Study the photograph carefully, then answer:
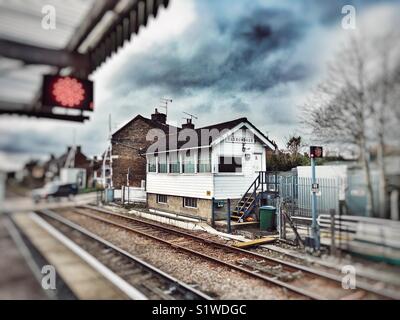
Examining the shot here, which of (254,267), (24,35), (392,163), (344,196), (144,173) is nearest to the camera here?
(392,163)

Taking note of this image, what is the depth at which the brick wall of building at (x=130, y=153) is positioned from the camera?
138 inches

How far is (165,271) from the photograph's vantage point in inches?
128

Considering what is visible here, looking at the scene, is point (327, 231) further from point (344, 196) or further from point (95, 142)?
point (95, 142)

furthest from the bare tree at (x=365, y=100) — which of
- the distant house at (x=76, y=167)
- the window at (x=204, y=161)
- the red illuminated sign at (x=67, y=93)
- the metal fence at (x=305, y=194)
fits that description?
the distant house at (x=76, y=167)

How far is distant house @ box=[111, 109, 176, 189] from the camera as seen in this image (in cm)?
347

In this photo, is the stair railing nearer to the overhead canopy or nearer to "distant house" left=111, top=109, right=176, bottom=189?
"distant house" left=111, top=109, right=176, bottom=189

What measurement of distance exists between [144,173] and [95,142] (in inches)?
30.9

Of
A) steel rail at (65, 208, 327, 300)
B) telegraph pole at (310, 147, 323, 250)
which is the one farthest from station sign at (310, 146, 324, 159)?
steel rail at (65, 208, 327, 300)

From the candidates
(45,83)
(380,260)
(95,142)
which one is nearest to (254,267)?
(380,260)

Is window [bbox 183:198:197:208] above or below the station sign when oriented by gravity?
below

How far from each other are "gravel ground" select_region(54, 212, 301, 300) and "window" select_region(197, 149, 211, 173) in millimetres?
1166

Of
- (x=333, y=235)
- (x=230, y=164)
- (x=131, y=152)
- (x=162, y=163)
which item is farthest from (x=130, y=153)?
A: (x=333, y=235)

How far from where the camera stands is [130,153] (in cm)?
365
